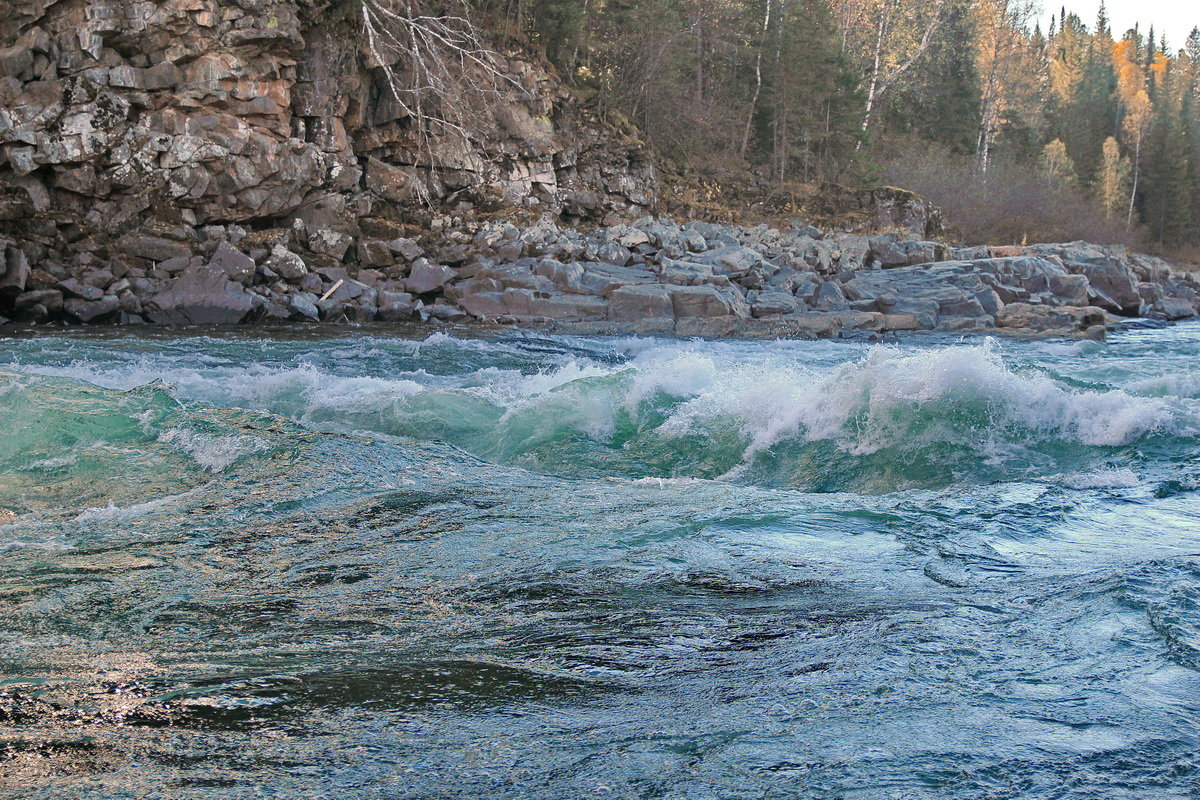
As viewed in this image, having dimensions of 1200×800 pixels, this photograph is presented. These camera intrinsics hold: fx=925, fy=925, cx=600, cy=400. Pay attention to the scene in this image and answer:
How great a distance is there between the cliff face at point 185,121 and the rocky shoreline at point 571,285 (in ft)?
3.16

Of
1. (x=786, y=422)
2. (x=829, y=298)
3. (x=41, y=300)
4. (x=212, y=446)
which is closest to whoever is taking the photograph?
(x=212, y=446)

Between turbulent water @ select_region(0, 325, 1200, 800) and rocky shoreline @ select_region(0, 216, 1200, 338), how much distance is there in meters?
9.88

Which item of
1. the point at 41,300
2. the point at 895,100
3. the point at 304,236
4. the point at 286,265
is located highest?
the point at 895,100

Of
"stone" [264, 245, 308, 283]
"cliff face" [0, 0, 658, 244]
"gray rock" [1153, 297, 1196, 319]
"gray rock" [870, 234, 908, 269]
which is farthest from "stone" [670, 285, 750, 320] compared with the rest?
"gray rock" [1153, 297, 1196, 319]

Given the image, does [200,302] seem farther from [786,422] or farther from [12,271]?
[786,422]

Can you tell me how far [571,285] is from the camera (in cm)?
1797

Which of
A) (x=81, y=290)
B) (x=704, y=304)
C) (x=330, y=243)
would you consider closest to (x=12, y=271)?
(x=81, y=290)

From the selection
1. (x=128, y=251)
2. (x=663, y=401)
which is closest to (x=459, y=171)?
(x=128, y=251)

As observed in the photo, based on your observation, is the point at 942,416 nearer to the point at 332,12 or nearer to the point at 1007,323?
the point at 1007,323

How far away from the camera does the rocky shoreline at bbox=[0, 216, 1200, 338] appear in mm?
16141

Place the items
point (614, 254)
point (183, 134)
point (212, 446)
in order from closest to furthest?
point (212, 446)
point (183, 134)
point (614, 254)

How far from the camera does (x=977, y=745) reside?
6.59 ft

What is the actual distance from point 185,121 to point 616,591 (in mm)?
19614

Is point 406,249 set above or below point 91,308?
above
